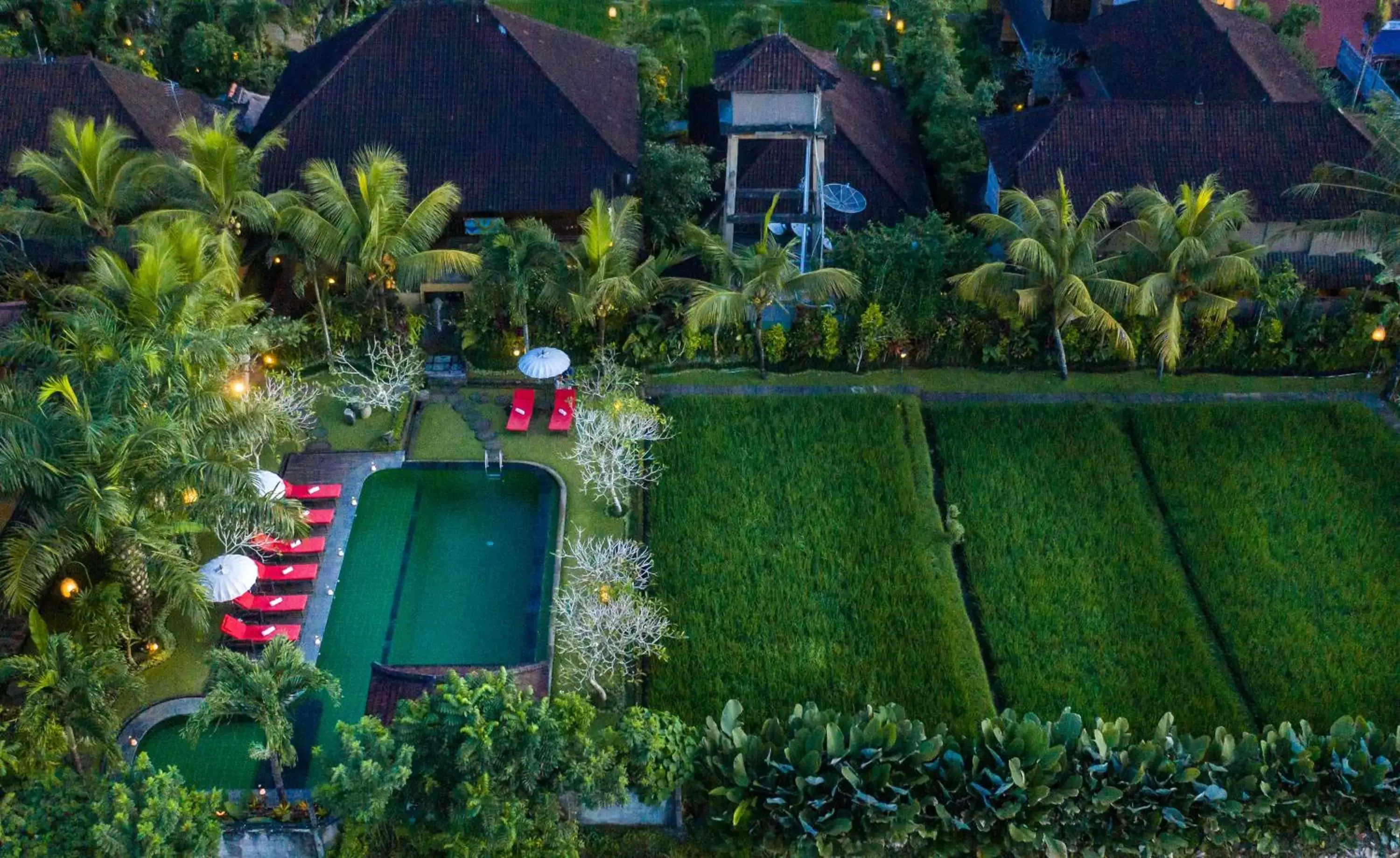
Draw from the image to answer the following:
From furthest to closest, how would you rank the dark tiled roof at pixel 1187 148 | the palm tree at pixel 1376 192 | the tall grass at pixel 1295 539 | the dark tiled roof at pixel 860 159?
the dark tiled roof at pixel 860 159 < the dark tiled roof at pixel 1187 148 < the palm tree at pixel 1376 192 < the tall grass at pixel 1295 539

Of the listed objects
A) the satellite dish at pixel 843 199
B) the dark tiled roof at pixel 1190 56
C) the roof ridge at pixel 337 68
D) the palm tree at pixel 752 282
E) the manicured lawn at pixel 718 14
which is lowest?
the palm tree at pixel 752 282

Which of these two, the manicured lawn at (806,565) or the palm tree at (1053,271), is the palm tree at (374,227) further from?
the palm tree at (1053,271)

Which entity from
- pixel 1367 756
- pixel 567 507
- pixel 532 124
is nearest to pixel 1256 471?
pixel 1367 756

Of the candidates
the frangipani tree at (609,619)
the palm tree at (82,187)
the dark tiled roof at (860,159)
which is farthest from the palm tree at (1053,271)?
the palm tree at (82,187)

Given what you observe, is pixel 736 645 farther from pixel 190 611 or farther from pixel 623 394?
pixel 190 611

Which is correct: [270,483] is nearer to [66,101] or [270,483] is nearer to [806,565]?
[806,565]

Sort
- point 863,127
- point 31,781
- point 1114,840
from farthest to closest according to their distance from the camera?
point 863,127, point 1114,840, point 31,781

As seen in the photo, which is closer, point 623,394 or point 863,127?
point 623,394
